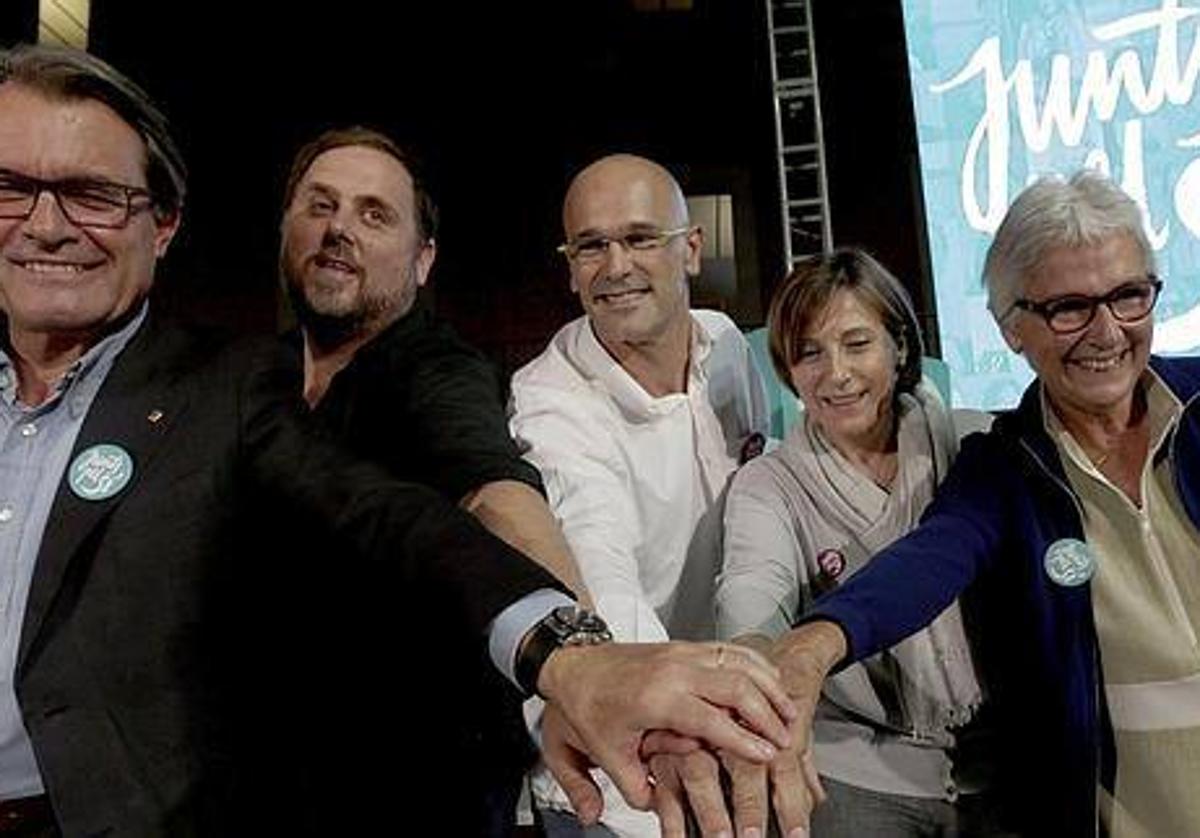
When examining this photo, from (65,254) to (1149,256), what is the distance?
3.95ft

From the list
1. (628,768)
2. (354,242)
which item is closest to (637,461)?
(354,242)

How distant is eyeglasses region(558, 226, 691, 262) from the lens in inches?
72.4

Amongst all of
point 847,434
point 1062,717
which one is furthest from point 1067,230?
point 1062,717

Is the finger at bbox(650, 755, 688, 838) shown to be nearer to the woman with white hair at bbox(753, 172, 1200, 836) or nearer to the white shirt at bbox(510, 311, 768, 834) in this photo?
the woman with white hair at bbox(753, 172, 1200, 836)

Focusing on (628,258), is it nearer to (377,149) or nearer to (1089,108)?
(377,149)

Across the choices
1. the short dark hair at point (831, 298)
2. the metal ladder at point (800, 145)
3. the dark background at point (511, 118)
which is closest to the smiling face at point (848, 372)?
the short dark hair at point (831, 298)

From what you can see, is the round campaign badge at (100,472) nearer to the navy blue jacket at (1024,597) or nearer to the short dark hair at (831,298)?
the navy blue jacket at (1024,597)

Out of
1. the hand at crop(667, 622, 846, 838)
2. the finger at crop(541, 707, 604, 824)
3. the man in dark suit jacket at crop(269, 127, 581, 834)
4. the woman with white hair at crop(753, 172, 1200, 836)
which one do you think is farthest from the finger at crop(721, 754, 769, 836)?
the woman with white hair at crop(753, 172, 1200, 836)

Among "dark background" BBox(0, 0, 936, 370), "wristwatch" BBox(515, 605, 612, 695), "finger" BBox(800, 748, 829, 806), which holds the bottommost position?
"finger" BBox(800, 748, 829, 806)

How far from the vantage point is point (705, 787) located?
2.63 feet

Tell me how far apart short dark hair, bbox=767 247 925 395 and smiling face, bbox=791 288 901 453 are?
0.04ft

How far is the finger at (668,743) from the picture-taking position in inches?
31.2

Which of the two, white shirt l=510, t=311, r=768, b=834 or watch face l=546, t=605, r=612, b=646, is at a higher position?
white shirt l=510, t=311, r=768, b=834

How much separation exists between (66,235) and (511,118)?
4.95 meters
